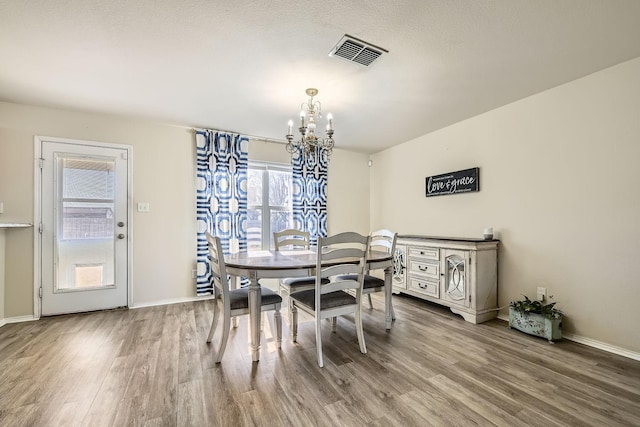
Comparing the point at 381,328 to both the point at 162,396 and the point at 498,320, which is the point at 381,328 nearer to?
the point at 498,320

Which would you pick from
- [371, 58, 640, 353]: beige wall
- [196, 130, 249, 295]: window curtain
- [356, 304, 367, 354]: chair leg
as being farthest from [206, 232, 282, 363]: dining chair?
[371, 58, 640, 353]: beige wall

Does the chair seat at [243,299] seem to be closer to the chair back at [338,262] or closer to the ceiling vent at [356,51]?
the chair back at [338,262]

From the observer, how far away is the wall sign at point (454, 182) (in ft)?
11.3

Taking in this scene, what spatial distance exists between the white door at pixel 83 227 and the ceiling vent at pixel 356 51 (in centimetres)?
296

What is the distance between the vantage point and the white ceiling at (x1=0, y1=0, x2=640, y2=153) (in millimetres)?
1740

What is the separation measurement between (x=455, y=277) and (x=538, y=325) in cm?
83

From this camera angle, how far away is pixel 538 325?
8.46 ft

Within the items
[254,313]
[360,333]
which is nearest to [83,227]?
[254,313]

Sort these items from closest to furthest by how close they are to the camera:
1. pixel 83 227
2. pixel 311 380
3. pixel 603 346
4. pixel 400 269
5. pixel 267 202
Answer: pixel 311 380 < pixel 603 346 < pixel 83 227 < pixel 400 269 < pixel 267 202

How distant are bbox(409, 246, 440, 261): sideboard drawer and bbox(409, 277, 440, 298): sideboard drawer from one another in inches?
11.4

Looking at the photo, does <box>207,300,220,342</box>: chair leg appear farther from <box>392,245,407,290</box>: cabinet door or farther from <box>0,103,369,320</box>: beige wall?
<box>392,245,407,290</box>: cabinet door

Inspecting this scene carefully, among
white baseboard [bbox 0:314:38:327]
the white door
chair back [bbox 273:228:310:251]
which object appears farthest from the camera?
chair back [bbox 273:228:310:251]

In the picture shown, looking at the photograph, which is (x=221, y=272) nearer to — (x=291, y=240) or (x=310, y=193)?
(x=291, y=240)

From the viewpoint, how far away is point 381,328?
2836mm
